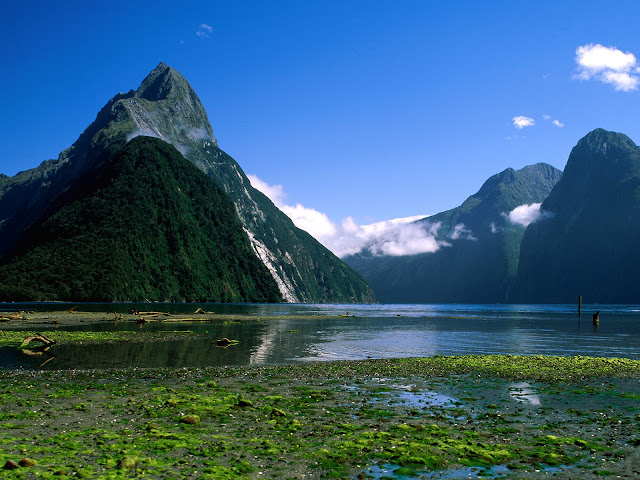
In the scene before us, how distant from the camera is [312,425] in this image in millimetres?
20719

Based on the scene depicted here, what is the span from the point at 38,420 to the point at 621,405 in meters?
28.0

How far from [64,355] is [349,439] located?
34.3 metres

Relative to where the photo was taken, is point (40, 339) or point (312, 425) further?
point (40, 339)

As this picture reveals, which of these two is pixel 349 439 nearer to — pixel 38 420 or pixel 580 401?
pixel 38 420

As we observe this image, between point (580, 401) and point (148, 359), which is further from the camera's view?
point (148, 359)

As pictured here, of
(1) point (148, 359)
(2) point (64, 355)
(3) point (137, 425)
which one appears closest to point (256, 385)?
(3) point (137, 425)

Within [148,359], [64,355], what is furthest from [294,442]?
[64,355]

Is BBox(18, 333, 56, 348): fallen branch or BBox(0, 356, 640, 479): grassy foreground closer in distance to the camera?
BBox(0, 356, 640, 479): grassy foreground

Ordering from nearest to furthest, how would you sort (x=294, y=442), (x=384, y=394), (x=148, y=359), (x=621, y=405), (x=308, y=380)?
(x=294, y=442) < (x=621, y=405) < (x=384, y=394) < (x=308, y=380) < (x=148, y=359)

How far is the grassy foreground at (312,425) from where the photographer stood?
51.1 feet

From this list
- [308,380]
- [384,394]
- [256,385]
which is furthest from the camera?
[308,380]

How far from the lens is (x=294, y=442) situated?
18.1 m

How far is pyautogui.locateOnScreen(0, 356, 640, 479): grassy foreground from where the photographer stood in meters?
15.6

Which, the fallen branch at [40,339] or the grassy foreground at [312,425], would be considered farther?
the fallen branch at [40,339]
